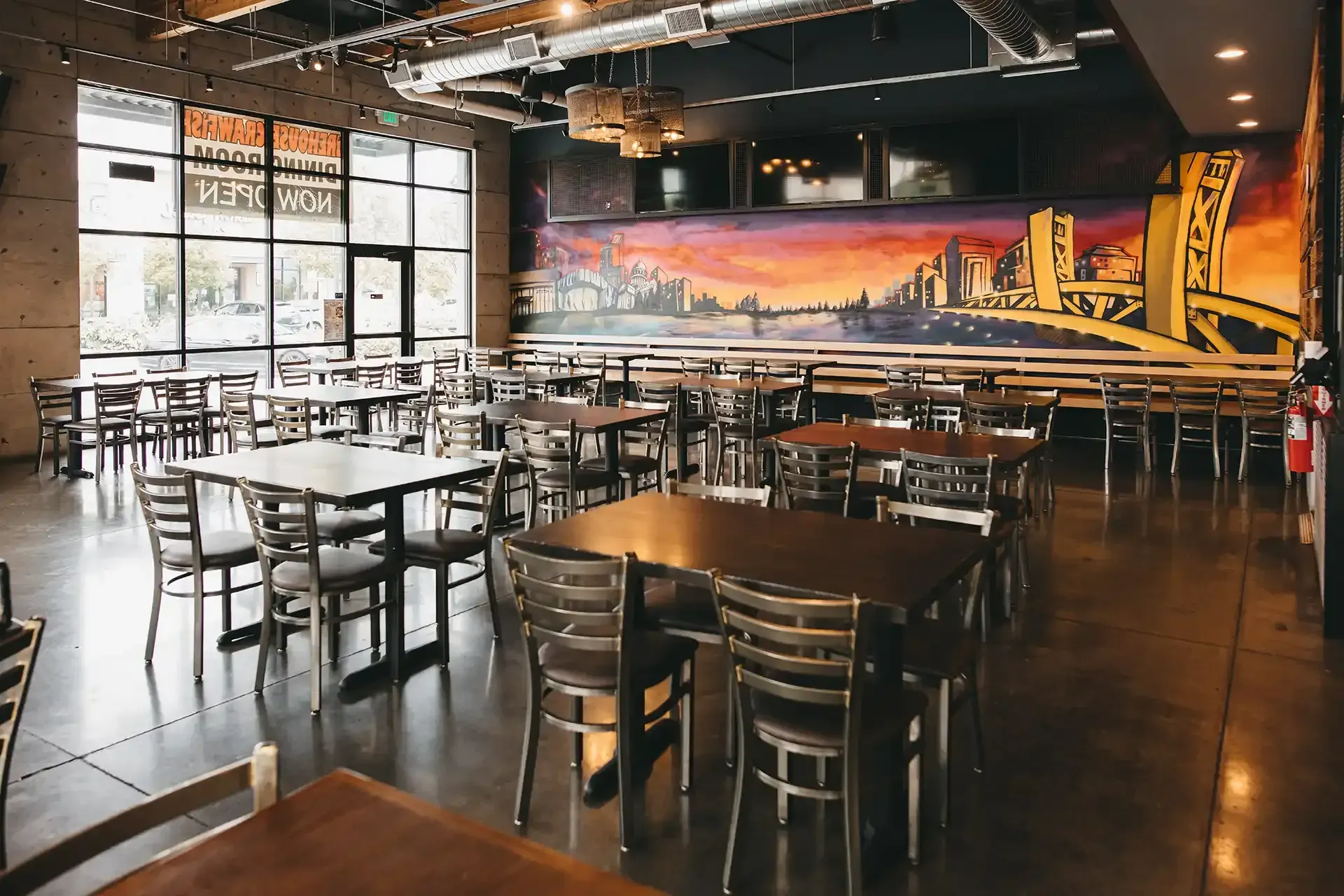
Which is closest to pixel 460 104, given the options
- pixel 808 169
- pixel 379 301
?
pixel 379 301

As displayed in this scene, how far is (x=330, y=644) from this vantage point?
4.64m

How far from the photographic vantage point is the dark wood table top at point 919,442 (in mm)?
5387

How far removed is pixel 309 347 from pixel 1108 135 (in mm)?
9112

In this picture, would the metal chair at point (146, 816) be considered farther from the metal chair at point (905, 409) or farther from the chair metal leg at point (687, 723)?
the metal chair at point (905, 409)

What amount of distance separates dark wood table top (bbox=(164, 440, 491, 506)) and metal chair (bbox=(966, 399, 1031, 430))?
4.25 meters

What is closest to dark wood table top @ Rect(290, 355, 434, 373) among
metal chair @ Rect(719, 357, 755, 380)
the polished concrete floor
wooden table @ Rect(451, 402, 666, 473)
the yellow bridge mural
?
metal chair @ Rect(719, 357, 755, 380)

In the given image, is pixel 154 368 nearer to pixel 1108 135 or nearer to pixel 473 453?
pixel 473 453

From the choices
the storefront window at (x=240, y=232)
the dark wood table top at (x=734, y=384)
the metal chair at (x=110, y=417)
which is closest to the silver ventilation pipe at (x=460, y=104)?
the storefront window at (x=240, y=232)

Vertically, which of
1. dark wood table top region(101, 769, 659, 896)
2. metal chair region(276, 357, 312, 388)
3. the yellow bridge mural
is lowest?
dark wood table top region(101, 769, 659, 896)

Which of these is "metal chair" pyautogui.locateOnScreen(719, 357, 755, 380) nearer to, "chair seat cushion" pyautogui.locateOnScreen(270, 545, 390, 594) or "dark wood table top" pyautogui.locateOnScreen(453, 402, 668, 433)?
"dark wood table top" pyautogui.locateOnScreen(453, 402, 668, 433)

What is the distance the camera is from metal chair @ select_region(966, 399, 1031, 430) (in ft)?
25.2

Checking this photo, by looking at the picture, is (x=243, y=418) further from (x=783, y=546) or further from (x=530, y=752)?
(x=783, y=546)

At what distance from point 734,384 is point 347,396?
3.12 metres

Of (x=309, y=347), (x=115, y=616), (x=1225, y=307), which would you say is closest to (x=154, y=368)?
(x=309, y=347)
